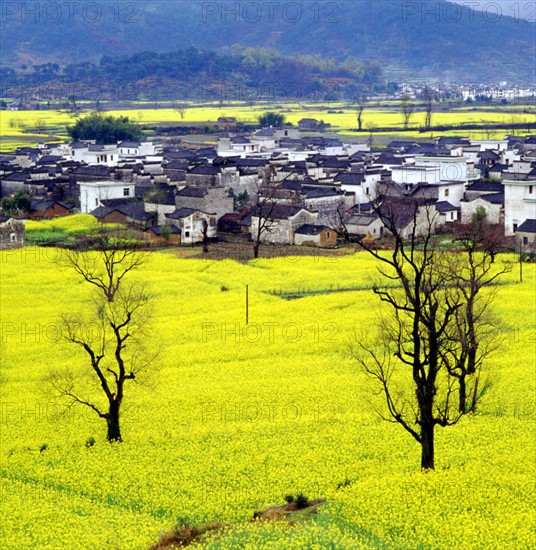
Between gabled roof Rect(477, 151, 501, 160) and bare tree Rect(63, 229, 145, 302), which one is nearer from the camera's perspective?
bare tree Rect(63, 229, 145, 302)

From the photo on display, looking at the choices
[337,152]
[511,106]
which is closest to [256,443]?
[337,152]

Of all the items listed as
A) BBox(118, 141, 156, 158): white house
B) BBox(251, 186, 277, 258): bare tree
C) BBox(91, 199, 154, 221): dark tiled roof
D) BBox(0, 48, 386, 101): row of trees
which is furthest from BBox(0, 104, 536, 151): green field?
BBox(251, 186, 277, 258): bare tree

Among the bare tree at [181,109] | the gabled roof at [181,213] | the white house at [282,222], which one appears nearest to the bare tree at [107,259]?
the gabled roof at [181,213]

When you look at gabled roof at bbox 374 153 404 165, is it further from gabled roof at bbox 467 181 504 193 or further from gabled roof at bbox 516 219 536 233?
gabled roof at bbox 516 219 536 233

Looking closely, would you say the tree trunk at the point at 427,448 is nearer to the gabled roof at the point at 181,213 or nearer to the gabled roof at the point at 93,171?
the gabled roof at the point at 181,213

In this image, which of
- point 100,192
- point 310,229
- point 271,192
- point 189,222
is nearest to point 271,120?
point 271,192

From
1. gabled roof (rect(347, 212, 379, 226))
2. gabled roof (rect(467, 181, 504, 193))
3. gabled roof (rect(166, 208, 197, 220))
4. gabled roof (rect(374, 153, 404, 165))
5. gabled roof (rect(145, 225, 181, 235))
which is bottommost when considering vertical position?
gabled roof (rect(145, 225, 181, 235))

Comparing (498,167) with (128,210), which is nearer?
(128,210)

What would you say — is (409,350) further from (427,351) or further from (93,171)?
(93,171)
